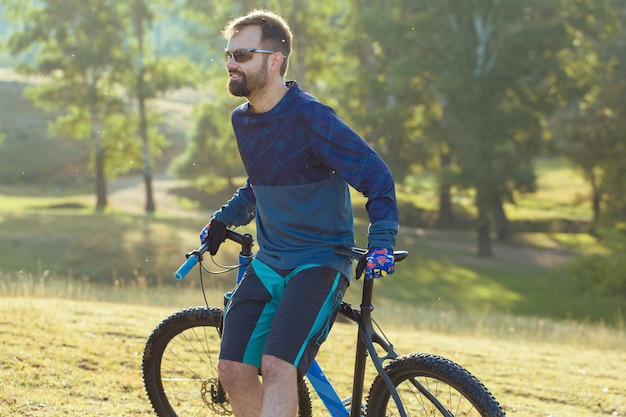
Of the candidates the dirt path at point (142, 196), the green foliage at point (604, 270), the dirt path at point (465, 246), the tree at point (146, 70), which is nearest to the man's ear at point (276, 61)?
the green foliage at point (604, 270)

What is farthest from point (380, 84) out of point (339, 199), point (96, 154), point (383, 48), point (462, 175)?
point (339, 199)

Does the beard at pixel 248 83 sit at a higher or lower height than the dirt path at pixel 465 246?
higher

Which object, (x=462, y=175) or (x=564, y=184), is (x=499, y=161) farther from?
(x=564, y=184)

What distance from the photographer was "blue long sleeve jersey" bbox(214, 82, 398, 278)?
3.74 meters

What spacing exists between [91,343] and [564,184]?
59329 millimetres

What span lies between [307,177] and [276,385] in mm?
1020

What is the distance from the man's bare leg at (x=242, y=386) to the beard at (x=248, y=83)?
4.39 ft

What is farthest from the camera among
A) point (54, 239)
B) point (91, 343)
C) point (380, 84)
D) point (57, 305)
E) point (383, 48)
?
point (383, 48)

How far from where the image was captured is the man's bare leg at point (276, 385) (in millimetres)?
3654

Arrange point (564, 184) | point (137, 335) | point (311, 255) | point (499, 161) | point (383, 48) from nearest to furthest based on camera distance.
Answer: point (311, 255) → point (137, 335) → point (499, 161) → point (383, 48) → point (564, 184)

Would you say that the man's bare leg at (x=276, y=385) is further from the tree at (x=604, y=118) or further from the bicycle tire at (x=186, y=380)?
the tree at (x=604, y=118)

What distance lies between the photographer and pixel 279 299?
13.0ft

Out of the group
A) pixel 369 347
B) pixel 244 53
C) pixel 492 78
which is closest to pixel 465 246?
pixel 492 78

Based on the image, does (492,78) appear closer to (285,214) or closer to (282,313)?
(285,214)
